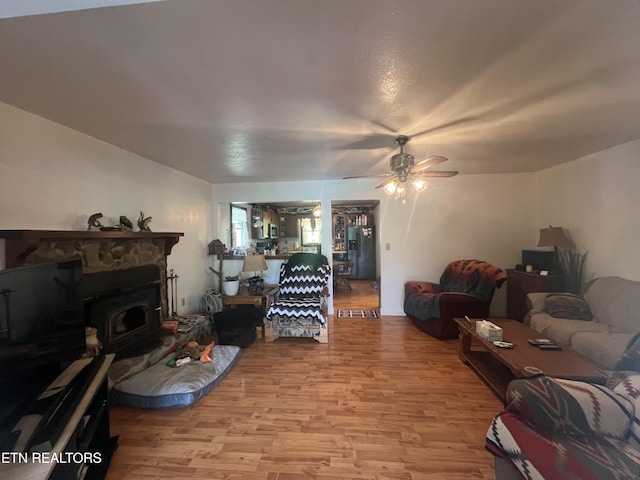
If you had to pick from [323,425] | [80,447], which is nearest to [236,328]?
[323,425]

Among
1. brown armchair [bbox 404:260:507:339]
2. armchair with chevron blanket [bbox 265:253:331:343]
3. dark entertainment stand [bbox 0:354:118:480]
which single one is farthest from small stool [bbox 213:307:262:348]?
brown armchair [bbox 404:260:507:339]

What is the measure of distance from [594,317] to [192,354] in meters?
4.23

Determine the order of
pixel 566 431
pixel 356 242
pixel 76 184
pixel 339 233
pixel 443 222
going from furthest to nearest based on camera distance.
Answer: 1. pixel 339 233
2. pixel 356 242
3. pixel 443 222
4. pixel 76 184
5. pixel 566 431

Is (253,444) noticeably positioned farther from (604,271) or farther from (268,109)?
(604,271)

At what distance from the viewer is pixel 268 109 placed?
1.91 metres

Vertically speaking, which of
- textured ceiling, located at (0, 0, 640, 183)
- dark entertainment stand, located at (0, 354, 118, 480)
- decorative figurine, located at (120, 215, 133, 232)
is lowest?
dark entertainment stand, located at (0, 354, 118, 480)

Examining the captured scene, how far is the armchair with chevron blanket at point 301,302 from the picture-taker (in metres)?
3.45

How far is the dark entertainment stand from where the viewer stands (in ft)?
3.30

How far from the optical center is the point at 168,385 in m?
2.21

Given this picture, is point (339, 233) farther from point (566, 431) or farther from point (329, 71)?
point (566, 431)

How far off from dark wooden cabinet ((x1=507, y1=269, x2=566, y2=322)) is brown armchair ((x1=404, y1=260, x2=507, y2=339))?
488 millimetres

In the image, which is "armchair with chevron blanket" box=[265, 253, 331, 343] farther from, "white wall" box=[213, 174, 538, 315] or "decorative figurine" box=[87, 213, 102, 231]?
"decorative figurine" box=[87, 213, 102, 231]

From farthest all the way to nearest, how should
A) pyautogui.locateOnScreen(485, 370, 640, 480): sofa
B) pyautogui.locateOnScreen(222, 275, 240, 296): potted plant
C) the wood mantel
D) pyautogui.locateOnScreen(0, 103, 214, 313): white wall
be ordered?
pyautogui.locateOnScreen(222, 275, 240, 296): potted plant, pyautogui.locateOnScreen(0, 103, 214, 313): white wall, the wood mantel, pyautogui.locateOnScreen(485, 370, 640, 480): sofa

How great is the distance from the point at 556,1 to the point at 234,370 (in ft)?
11.1
